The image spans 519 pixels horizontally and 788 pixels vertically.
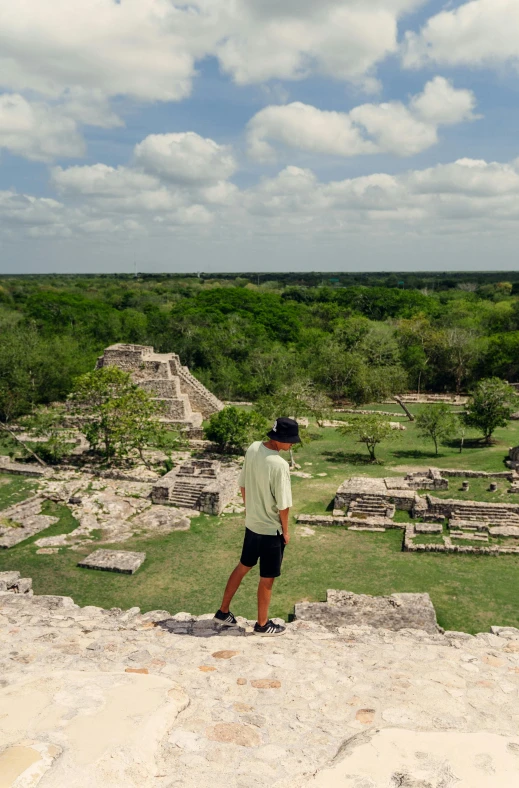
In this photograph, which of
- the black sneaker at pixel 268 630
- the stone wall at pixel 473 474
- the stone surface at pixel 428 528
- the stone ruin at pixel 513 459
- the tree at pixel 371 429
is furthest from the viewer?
the tree at pixel 371 429

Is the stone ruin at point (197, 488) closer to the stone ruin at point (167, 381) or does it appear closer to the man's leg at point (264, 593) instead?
the stone ruin at point (167, 381)

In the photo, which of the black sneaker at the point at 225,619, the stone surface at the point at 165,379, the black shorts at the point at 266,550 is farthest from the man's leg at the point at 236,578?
the stone surface at the point at 165,379

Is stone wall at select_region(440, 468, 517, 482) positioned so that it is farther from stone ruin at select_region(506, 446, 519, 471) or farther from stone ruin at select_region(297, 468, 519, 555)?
stone ruin at select_region(297, 468, 519, 555)

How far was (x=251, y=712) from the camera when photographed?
3.92 metres

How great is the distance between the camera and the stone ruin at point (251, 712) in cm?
302

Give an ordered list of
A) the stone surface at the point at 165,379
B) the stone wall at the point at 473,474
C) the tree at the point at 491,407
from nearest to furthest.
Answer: the stone wall at the point at 473,474, the tree at the point at 491,407, the stone surface at the point at 165,379

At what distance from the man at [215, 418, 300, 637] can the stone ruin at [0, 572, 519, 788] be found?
857 millimetres

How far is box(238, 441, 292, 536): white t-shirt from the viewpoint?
18.0 ft

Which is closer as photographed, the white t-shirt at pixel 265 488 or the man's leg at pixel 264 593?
the white t-shirt at pixel 265 488

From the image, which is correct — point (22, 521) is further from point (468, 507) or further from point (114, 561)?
point (468, 507)

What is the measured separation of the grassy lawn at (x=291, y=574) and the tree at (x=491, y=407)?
9527 millimetres

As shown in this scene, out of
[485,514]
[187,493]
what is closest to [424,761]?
[485,514]

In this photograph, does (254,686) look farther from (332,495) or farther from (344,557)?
(332,495)

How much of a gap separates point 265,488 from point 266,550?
2.25 feet
